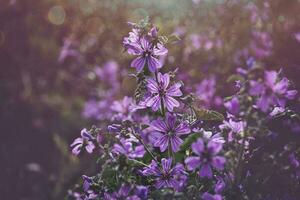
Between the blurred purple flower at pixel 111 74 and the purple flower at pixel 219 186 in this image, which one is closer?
the purple flower at pixel 219 186

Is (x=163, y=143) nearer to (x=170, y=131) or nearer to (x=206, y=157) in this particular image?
(x=170, y=131)

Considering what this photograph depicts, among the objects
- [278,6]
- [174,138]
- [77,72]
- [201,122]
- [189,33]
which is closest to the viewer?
[174,138]

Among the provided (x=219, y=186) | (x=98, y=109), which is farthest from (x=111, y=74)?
(x=219, y=186)

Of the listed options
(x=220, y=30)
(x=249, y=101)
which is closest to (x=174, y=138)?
(x=249, y=101)

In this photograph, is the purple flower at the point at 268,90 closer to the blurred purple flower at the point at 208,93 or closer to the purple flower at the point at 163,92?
the purple flower at the point at 163,92

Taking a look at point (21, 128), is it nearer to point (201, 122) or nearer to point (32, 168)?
point (32, 168)

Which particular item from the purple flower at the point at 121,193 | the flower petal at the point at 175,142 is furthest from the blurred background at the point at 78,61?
the purple flower at the point at 121,193
